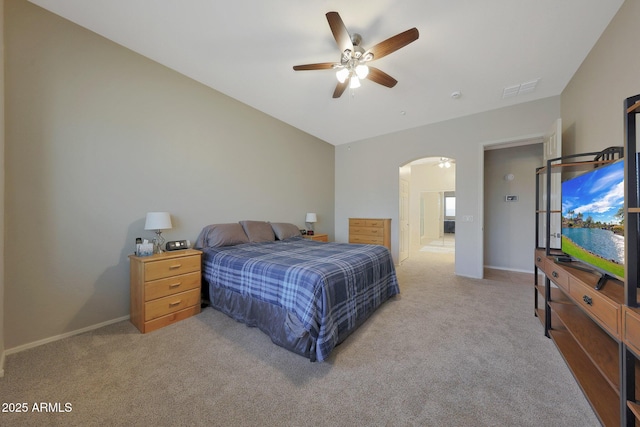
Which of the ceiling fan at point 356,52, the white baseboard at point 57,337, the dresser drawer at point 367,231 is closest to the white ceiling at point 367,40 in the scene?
the ceiling fan at point 356,52

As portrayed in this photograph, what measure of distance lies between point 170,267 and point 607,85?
4609 millimetres

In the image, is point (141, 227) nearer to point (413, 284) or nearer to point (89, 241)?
point (89, 241)

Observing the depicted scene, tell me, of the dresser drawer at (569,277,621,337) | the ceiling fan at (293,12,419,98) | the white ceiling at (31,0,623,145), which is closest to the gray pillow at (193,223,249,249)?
the white ceiling at (31,0,623,145)

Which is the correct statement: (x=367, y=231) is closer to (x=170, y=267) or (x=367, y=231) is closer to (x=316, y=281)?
(x=316, y=281)

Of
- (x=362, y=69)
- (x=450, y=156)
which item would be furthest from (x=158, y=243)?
(x=450, y=156)

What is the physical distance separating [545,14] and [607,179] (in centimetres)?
164

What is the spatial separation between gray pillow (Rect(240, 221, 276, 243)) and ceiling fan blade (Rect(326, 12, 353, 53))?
105 inches

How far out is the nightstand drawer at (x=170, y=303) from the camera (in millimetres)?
2232

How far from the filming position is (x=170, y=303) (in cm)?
238

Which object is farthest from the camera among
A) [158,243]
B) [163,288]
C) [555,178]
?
[555,178]

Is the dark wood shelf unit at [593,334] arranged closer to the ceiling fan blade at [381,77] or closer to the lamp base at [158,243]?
the ceiling fan blade at [381,77]

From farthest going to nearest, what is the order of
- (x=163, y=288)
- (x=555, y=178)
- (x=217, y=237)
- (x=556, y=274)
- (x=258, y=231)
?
(x=258, y=231)
(x=217, y=237)
(x=555, y=178)
(x=163, y=288)
(x=556, y=274)

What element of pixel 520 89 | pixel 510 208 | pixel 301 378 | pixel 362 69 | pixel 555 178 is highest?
pixel 520 89

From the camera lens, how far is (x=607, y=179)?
4.71 ft
